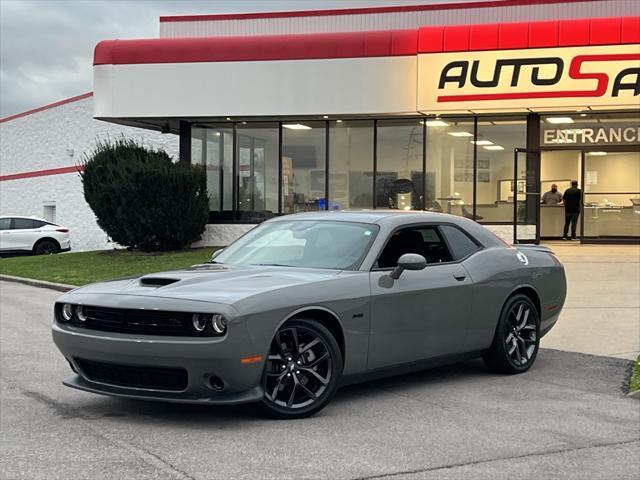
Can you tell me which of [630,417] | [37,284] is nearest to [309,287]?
[630,417]

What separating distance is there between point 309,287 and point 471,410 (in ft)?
5.15

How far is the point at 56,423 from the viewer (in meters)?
5.50

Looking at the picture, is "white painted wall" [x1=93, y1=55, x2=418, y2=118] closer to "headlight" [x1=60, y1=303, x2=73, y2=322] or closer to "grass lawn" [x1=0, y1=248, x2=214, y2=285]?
"grass lawn" [x1=0, y1=248, x2=214, y2=285]

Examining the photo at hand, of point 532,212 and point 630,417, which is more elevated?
point 532,212

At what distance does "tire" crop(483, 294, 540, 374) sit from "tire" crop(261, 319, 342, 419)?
6.90 ft

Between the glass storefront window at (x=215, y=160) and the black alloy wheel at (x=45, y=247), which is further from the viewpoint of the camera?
the black alloy wheel at (x=45, y=247)

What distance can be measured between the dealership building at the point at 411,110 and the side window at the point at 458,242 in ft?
43.8

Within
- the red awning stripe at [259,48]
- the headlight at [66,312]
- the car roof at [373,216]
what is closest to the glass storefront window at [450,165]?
the red awning stripe at [259,48]

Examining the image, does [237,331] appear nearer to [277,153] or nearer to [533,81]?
[533,81]

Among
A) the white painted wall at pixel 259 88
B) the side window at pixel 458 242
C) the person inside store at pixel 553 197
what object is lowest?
the side window at pixel 458 242

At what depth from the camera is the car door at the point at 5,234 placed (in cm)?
2580

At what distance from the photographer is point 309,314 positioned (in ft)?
18.6

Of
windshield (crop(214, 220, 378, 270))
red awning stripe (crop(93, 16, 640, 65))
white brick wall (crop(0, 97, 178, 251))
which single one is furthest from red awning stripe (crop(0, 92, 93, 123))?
windshield (crop(214, 220, 378, 270))

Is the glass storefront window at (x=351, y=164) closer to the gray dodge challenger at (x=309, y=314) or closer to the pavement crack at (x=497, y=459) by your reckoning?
the gray dodge challenger at (x=309, y=314)
